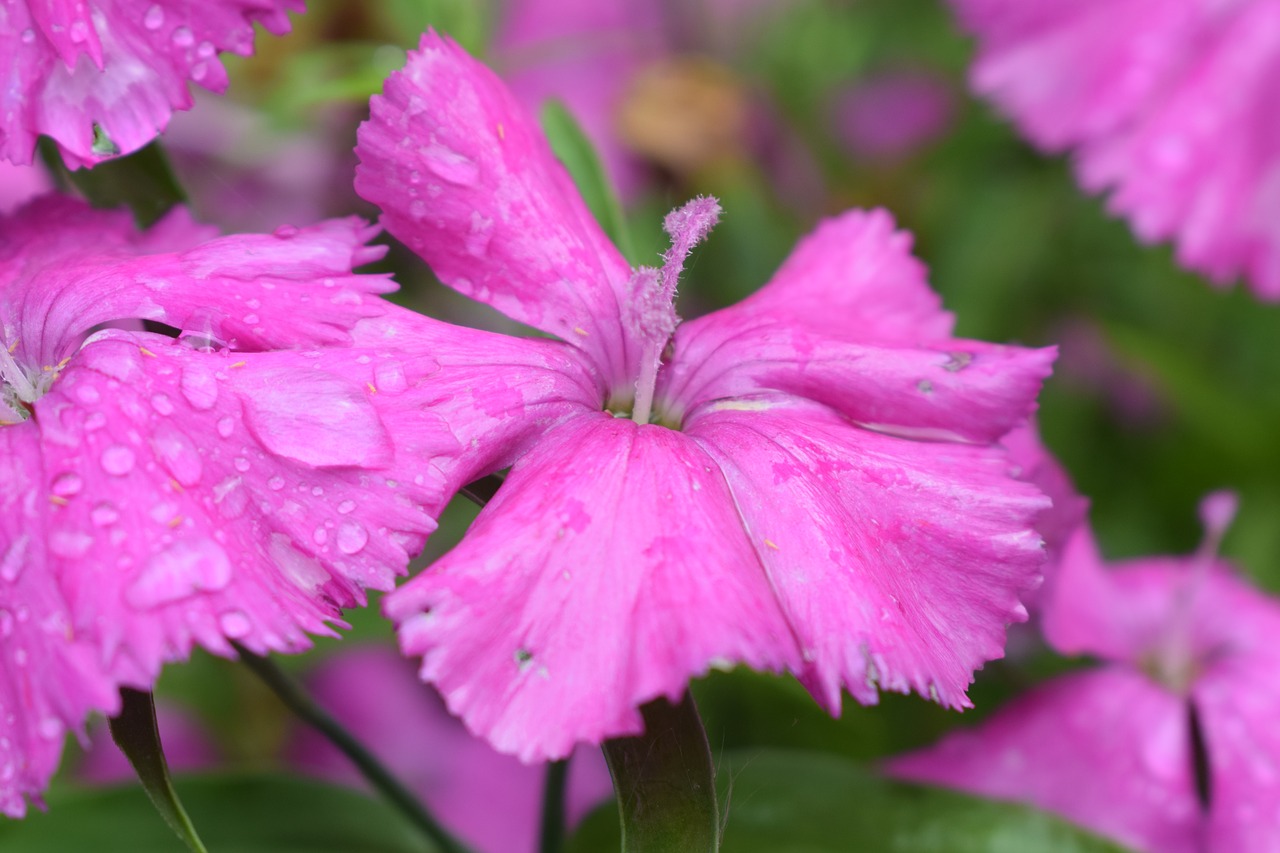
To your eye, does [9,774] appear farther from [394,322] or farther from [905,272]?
[905,272]

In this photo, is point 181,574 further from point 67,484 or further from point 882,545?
point 882,545

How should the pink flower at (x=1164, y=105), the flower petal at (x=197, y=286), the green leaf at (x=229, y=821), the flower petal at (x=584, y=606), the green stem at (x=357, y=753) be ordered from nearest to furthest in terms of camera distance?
the flower petal at (x=584, y=606) → the flower petal at (x=197, y=286) → the green stem at (x=357, y=753) → the green leaf at (x=229, y=821) → the pink flower at (x=1164, y=105)

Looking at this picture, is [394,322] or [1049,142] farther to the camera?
[1049,142]

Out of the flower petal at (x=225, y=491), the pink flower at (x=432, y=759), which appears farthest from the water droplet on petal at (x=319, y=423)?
the pink flower at (x=432, y=759)

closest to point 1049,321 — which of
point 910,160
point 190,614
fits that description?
point 910,160

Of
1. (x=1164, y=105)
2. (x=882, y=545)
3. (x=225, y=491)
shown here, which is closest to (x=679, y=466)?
(x=882, y=545)

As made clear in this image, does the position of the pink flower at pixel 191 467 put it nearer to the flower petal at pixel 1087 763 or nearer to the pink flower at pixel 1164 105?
the flower petal at pixel 1087 763
